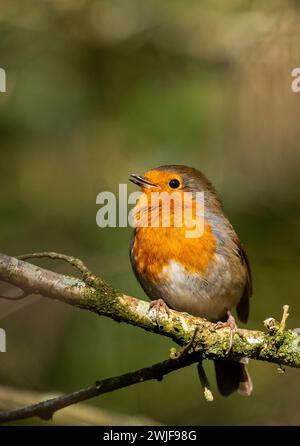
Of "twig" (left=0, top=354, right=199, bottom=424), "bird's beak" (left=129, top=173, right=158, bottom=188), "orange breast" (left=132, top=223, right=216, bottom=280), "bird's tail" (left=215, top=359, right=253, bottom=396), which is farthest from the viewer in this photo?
"bird's tail" (left=215, top=359, right=253, bottom=396)

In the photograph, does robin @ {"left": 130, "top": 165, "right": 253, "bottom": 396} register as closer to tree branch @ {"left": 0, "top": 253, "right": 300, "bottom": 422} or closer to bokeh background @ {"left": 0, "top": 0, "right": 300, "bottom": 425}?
bokeh background @ {"left": 0, "top": 0, "right": 300, "bottom": 425}

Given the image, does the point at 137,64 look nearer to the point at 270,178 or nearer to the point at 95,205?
the point at 95,205

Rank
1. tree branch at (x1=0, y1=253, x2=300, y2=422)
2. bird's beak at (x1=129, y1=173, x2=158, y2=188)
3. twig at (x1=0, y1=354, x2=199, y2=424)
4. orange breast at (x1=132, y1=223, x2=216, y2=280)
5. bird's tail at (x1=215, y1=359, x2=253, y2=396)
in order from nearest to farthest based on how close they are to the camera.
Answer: tree branch at (x1=0, y1=253, x2=300, y2=422)
twig at (x1=0, y1=354, x2=199, y2=424)
orange breast at (x1=132, y1=223, x2=216, y2=280)
bird's beak at (x1=129, y1=173, x2=158, y2=188)
bird's tail at (x1=215, y1=359, x2=253, y2=396)

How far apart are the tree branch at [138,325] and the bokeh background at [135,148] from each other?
56.1 inches

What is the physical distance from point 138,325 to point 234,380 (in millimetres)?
1786

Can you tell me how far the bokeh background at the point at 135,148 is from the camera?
17.3 feet

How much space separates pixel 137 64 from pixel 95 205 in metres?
1.43

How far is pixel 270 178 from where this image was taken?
17.4ft

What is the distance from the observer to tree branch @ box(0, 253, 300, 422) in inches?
137

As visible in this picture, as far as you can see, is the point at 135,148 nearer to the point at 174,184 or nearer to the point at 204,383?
Answer: the point at 174,184

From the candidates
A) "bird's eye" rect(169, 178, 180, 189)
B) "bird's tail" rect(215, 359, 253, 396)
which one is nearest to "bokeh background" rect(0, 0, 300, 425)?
"bird's tail" rect(215, 359, 253, 396)

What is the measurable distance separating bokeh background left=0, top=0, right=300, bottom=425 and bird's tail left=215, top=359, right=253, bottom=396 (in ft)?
0.63

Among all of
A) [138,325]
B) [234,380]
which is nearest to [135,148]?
[234,380]

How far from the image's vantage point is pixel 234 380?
521 cm
